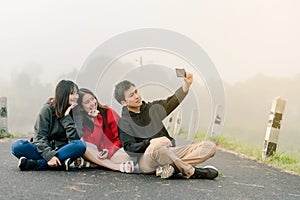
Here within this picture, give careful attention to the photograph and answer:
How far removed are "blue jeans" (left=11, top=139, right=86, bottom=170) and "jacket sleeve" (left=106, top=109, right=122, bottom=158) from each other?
0.30m

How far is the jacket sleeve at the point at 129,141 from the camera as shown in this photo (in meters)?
4.42

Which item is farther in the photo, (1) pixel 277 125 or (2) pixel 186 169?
(1) pixel 277 125

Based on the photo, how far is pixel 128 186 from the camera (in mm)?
3934

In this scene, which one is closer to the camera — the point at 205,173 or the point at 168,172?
the point at 168,172

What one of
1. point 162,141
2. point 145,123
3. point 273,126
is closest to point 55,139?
point 145,123

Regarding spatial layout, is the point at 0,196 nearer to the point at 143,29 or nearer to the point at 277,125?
the point at 143,29

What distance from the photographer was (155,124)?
4.55 metres

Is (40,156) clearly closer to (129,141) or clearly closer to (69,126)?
(69,126)

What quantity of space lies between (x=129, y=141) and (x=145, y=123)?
232mm

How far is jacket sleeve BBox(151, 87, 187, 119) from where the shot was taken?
4.48 metres

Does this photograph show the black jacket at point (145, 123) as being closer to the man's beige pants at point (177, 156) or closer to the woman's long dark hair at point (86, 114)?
the man's beige pants at point (177, 156)

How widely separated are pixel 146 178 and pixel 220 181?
73cm

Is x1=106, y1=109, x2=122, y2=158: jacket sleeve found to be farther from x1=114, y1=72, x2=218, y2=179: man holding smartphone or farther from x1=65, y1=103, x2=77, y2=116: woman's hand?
x1=65, y1=103, x2=77, y2=116: woman's hand

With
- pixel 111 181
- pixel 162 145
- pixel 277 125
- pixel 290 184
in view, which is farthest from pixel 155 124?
pixel 277 125
